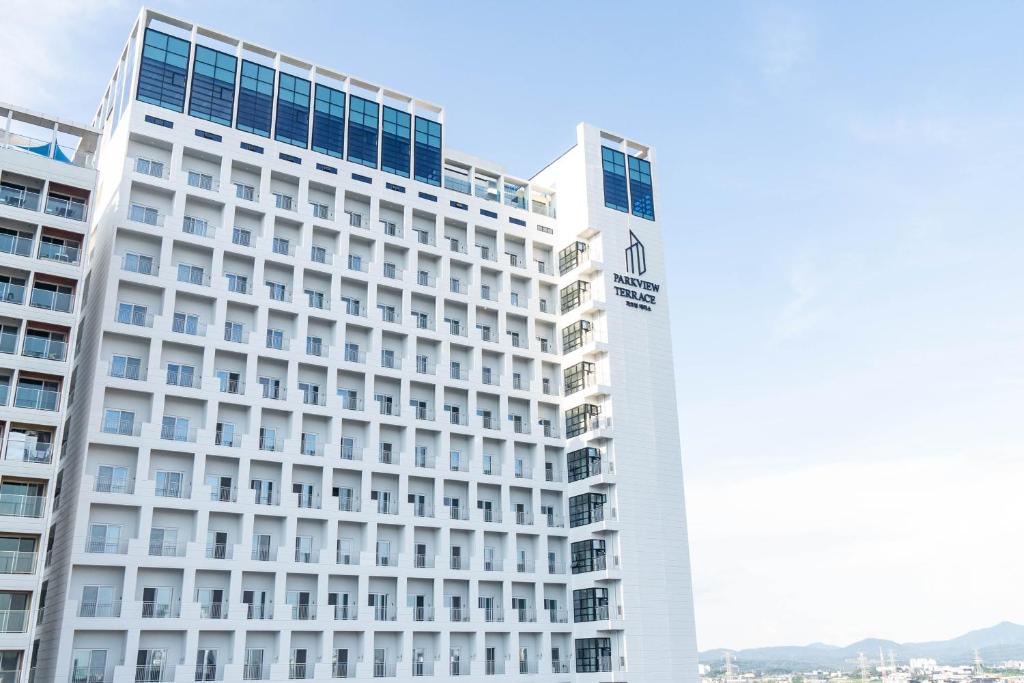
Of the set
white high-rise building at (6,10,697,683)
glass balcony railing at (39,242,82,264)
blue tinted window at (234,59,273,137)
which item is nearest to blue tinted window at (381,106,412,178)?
white high-rise building at (6,10,697,683)

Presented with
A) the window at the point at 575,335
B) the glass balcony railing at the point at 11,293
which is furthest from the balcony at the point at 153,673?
the window at the point at 575,335

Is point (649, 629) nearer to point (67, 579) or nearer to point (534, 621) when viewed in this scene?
point (534, 621)

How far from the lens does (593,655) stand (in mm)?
58125

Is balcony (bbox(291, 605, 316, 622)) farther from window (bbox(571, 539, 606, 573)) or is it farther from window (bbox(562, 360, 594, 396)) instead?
window (bbox(562, 360, 594, 396))

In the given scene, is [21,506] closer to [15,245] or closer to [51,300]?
[51,300]

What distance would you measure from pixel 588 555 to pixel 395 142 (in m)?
33.5

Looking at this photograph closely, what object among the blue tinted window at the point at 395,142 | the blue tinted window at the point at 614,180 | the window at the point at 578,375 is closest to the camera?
the blue tinted window at the point at 395,142

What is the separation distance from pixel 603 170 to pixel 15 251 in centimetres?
4288

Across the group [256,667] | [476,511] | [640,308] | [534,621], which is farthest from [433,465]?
[640,308]

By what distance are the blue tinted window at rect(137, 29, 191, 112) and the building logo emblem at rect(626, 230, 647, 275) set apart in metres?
34.3

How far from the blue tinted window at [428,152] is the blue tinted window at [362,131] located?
3.49 meters

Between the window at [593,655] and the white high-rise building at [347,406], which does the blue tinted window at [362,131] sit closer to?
the white high-rise building at [347,406]

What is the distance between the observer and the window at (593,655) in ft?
188

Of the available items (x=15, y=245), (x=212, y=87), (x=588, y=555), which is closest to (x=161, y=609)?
(x=15, y=245)
